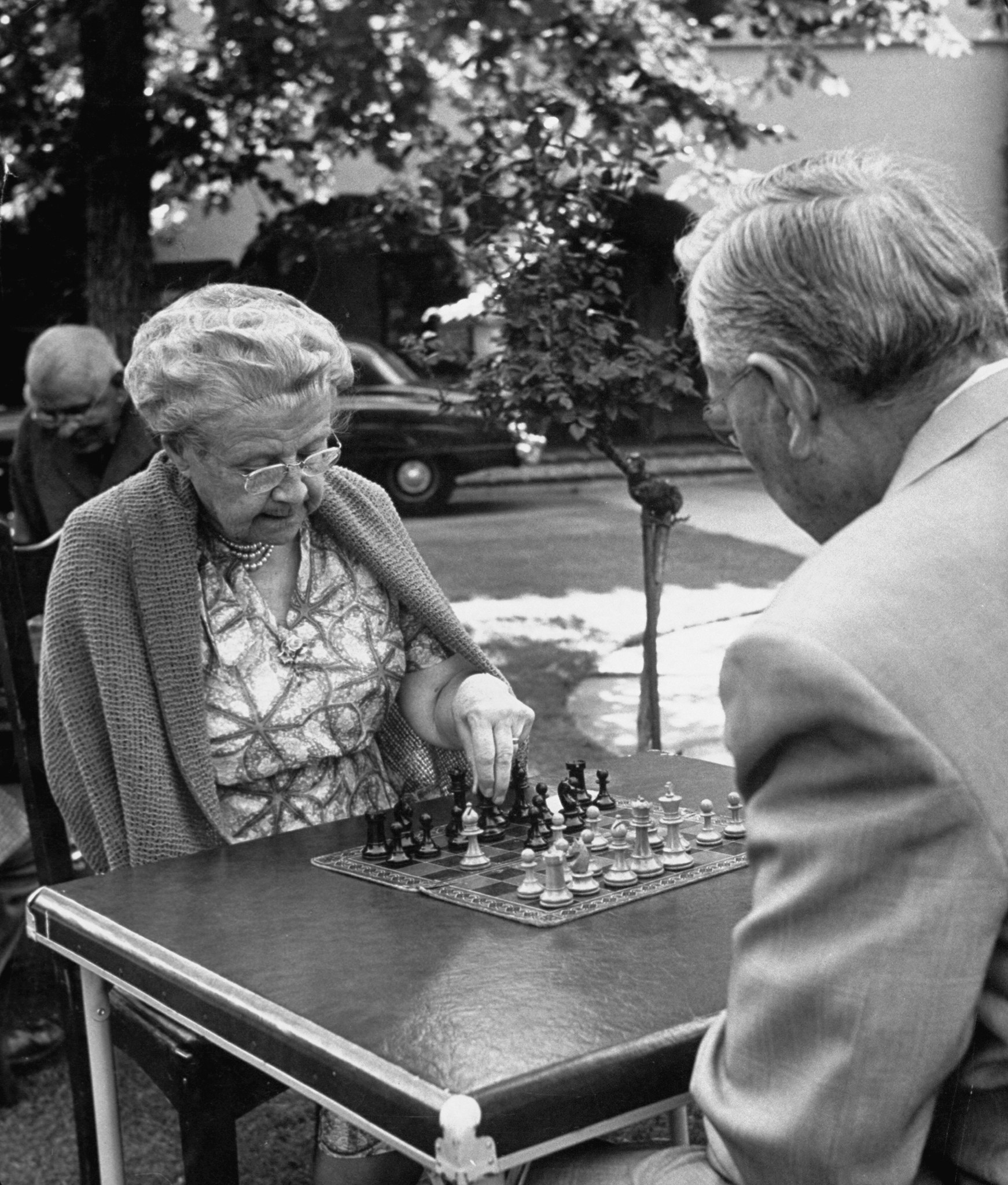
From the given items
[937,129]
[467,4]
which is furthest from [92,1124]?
[937,129]

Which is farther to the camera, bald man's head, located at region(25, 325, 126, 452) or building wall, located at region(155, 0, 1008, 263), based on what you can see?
building wall, located at region(155, 0, 1008, 263)

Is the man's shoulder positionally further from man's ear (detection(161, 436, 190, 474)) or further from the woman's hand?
man's ear (detection(161, 436, 190, 474))

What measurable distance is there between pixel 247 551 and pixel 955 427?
1628mm

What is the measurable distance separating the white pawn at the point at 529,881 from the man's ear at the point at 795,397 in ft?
2.73

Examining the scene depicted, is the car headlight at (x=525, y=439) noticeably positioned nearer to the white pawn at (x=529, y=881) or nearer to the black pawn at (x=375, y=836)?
the black pawn at (x=375, y=836)

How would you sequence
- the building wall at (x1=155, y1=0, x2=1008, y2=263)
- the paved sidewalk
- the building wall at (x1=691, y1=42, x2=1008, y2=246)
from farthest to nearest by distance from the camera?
the building wall at (x1=691, y1=42, x2=1008, y2=246)
the building wall at (x1=155, y1=0, x2=1008, y2=263)
the paved sidewalk

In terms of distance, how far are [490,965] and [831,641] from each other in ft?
2.56

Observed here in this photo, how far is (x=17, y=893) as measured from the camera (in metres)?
3.99

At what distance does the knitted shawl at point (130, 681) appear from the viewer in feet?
9.11

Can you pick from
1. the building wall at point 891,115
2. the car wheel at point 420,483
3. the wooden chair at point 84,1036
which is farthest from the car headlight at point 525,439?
the building wall at point 891,115

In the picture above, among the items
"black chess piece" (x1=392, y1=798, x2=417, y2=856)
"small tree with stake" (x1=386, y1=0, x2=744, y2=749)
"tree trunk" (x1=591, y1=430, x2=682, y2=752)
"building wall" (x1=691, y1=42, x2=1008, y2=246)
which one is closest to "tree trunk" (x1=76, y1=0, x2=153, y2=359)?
"small tree with stake" (x1=386, y1=0, x2=744, y2=749)

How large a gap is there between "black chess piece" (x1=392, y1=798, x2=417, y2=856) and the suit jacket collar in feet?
3.74

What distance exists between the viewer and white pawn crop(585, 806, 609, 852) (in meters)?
2.45

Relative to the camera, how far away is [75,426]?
5273 millimetres
